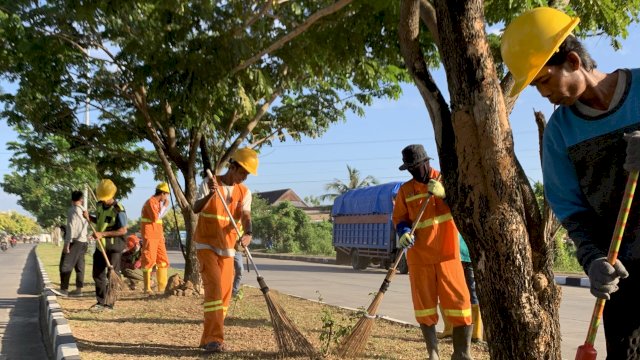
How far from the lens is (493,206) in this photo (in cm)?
291

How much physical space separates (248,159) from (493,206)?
9.56ft

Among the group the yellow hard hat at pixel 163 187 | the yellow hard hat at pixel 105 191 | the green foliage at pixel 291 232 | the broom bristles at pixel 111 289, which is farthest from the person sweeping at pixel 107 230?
the green foliage at pixel 291 232

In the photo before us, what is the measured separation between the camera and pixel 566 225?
2332mm

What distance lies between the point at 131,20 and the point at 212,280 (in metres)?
4.26

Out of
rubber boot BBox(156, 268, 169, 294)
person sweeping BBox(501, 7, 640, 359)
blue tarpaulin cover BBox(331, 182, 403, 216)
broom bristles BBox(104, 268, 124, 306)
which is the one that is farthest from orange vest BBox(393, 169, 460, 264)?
blue tarpaulin cover BBox(331, 182, 403, 216)

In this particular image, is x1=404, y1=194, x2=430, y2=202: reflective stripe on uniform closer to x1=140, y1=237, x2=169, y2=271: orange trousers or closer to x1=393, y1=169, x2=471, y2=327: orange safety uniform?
x1=393, y1=169, x2=471, y2=327: orange safety uniform

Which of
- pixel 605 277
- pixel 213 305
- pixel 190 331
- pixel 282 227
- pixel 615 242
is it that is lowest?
pixel 190 331

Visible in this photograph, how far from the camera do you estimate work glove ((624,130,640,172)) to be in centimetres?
195

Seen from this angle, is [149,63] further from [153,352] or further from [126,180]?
[126,180]

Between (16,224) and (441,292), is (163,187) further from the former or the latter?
(16,224)

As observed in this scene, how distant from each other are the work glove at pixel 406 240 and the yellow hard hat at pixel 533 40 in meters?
2.53

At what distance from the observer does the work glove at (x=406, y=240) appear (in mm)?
4707

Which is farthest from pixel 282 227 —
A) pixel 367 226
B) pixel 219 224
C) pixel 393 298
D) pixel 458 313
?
pixel 458 313

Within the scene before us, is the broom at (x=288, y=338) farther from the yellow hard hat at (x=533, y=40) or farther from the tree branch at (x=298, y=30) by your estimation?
the yellow hard hat at (x=533, y=40)
